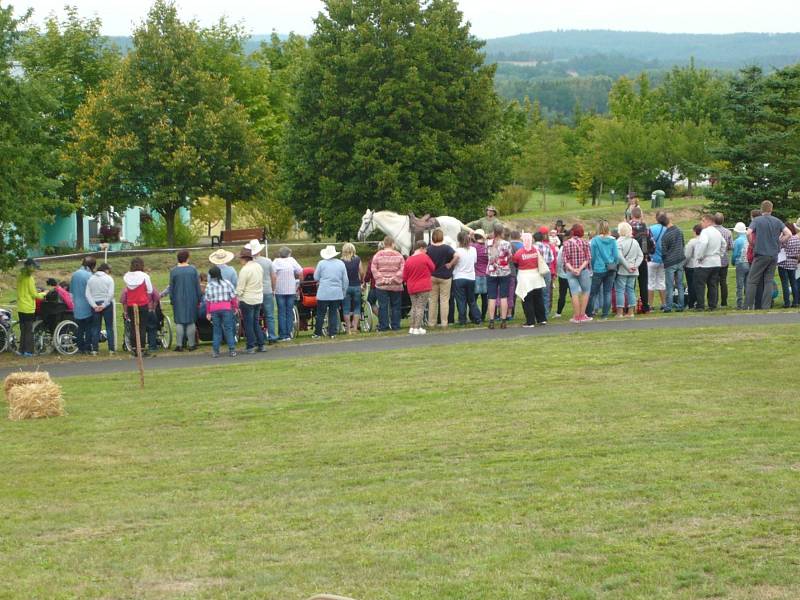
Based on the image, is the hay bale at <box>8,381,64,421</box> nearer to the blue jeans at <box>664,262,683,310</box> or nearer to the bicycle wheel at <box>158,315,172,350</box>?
the bicycle wheel at <box>158,315,172,350</box>

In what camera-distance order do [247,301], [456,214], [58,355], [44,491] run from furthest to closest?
1. [456,214]
2. [58,355]
3. [247,301]
4. [44,491]

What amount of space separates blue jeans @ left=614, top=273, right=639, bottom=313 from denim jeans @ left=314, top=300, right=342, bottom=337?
5.20m

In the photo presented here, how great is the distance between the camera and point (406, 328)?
24344mm

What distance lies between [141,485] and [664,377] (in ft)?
24.8

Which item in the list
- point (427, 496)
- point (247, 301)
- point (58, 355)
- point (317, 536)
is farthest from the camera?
point (58, 355)

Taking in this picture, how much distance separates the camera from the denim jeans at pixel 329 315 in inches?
920

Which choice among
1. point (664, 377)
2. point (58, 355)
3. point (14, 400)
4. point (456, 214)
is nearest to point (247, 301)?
point (58, 355)

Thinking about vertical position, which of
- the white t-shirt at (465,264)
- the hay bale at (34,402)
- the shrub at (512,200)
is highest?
the shrub at (512,200)

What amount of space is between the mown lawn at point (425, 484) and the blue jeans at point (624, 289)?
4.97 m

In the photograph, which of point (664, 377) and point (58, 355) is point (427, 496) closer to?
point (664, 377)

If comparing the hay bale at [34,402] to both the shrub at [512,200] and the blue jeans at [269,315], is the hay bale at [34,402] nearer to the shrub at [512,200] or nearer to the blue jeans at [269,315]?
the blue jeans at [269,315]

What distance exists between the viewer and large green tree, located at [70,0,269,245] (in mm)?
54031

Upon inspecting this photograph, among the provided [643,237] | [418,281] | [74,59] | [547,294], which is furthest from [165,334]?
[74,59]

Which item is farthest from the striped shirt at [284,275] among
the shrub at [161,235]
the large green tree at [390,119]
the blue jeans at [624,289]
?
the shrub at [161,235]
